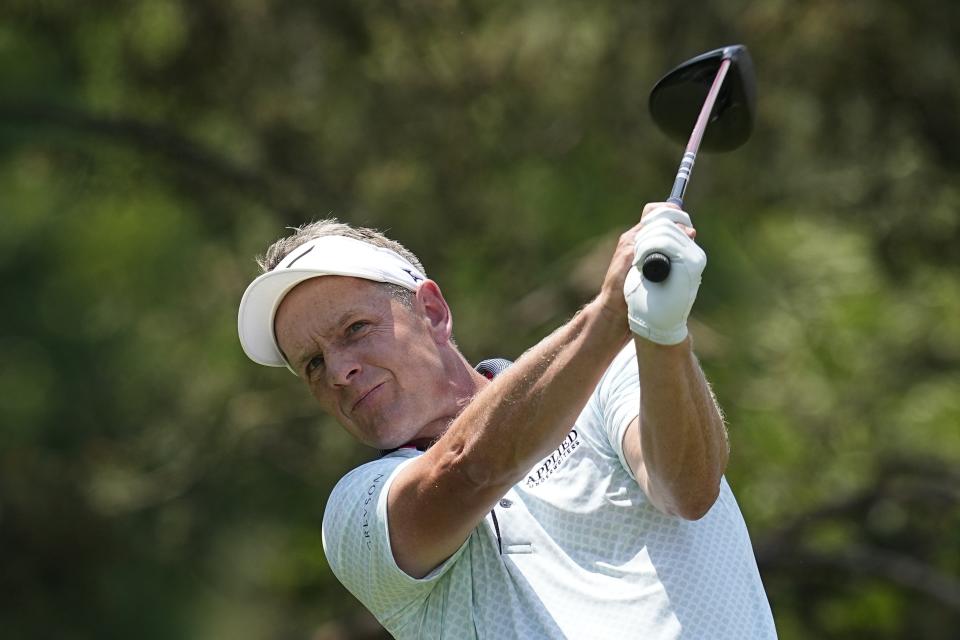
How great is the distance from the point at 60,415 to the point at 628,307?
13.0 meters

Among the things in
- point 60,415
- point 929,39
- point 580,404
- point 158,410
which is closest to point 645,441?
point 580,404

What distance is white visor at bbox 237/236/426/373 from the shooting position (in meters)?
3.57

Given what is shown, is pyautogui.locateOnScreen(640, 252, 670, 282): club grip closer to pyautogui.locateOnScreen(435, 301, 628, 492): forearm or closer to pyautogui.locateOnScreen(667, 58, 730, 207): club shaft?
pyautogui.locateOnScreen(435, 301, 628, 492): forearm

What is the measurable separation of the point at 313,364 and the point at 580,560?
84 centimetres

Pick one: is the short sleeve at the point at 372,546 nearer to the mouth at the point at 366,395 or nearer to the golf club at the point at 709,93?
the mouth at the point at 366,395

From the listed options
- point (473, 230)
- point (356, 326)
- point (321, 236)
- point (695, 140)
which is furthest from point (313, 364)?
point (473, 230)

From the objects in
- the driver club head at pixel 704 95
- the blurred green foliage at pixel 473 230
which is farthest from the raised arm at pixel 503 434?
the blurred green foliage at pixel 473 230

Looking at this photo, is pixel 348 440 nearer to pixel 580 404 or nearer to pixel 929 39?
pixel 929 39

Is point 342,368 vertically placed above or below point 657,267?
above

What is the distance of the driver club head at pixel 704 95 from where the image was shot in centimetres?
391

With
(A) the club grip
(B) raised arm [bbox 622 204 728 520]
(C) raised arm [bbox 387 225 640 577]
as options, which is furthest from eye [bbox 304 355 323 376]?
(A) the club grip

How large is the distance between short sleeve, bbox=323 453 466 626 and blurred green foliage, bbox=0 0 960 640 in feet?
23.9

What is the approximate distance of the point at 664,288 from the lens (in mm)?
2727

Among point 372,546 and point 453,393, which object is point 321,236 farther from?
point 372,546
